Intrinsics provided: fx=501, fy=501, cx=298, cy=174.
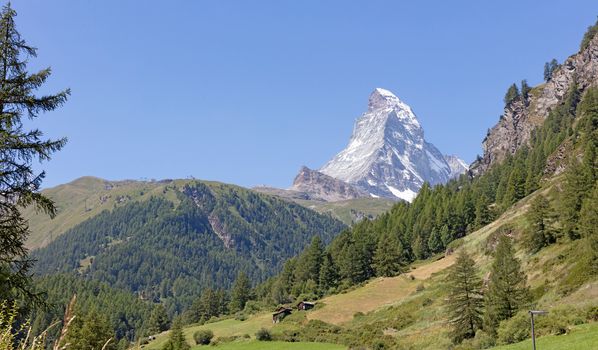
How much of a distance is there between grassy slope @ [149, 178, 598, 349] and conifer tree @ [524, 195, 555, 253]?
6.43 feet

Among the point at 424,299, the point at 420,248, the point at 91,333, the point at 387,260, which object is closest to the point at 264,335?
the point at 424,299

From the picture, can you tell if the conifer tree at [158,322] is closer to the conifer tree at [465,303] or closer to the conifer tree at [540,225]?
the conifer tree at [540,225]

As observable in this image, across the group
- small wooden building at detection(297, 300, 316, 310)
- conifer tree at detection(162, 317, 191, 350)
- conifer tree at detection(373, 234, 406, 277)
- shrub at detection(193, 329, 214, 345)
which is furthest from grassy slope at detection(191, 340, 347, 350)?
conifer tree at detection(373, 234, 406, 277)

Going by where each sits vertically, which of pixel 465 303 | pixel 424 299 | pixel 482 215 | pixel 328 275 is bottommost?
pixel 424 299

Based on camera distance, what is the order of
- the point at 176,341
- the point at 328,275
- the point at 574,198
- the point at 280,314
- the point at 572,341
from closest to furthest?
the point at 572,341
the point at 574,198
the point at 176,341
the point at 280,314
the point at 328,275

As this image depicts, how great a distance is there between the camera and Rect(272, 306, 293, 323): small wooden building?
10981 centimetres

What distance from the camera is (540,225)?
78625mm

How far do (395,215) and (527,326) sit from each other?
410 ft

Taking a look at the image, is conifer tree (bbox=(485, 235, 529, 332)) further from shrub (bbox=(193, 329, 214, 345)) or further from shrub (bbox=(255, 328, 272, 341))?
shrub (bbox=(193, 329, 214, 345))

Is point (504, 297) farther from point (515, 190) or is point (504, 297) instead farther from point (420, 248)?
point (420, 248)

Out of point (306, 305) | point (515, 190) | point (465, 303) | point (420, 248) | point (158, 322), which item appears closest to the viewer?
point (465, 303)

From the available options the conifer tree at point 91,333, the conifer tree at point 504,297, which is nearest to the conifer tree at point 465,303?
the conifer tree at point 504,297

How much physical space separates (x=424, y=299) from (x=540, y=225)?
22.4 meters

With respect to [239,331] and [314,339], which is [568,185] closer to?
[314,339]
